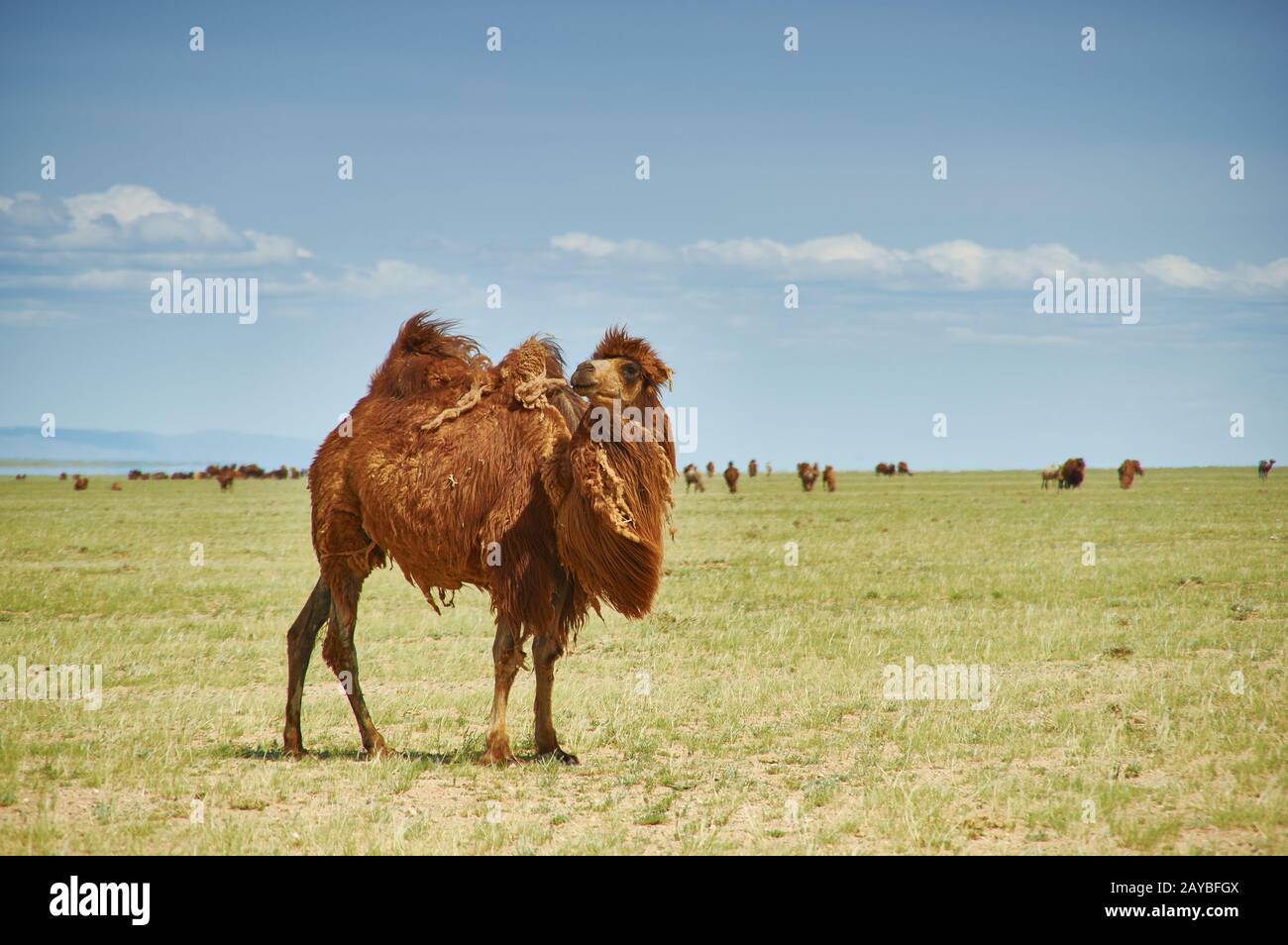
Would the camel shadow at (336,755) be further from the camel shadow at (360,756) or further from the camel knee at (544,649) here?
the camel knee at (544,649)

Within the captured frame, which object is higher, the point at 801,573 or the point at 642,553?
the point at 642,553

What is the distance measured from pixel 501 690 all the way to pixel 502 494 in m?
1.55

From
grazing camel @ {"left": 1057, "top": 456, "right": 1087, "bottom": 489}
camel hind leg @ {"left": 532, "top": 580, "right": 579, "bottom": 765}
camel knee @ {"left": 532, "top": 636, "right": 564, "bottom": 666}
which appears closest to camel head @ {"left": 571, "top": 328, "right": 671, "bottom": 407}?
camel hind leg @ {"left": 532, "top": 580, "right": 579, "bottom": 765}

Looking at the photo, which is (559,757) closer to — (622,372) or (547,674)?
(547,674)

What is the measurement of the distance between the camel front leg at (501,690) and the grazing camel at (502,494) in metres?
0.01

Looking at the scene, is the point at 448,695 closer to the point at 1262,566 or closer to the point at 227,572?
the point at 227,572

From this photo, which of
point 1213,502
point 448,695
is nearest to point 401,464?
point 448,695

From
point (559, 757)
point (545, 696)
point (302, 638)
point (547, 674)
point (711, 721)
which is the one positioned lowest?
point (711, 721)

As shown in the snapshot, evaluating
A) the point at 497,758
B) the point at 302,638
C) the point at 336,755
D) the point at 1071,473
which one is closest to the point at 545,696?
the point at 497,758

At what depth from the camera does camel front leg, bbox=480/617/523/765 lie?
28.2 ft

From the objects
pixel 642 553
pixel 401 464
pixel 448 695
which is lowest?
pixel 448 695

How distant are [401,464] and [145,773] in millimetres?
3076

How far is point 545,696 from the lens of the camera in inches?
346

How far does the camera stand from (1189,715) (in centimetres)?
991
